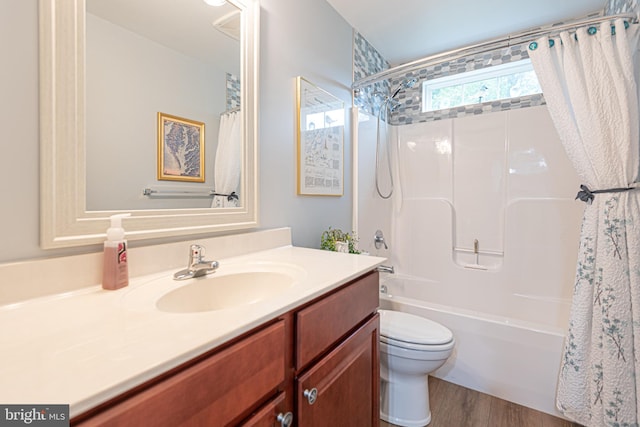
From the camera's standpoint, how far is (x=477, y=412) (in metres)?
1.54

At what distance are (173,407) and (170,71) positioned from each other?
3.24 feet

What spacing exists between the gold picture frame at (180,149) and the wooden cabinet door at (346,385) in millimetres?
760

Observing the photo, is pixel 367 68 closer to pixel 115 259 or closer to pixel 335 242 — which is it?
pixel 335 242

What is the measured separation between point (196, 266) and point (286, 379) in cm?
44

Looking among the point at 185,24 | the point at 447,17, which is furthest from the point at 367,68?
the point at 185,24

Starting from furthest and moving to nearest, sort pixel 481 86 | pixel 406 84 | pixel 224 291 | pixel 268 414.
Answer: pixel 406 84
pixel 481 86
pixel 224 291
pixel 268 414

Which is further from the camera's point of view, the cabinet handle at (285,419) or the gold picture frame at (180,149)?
the gold picture frame at (180,149)

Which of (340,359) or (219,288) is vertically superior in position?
(219,288)

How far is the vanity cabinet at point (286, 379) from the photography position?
43 cm

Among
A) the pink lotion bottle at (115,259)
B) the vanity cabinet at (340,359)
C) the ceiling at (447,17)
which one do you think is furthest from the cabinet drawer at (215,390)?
the ceiling at (447,17)

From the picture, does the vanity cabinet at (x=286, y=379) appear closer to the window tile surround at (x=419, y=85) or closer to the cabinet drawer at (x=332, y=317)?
the cabinet drawer at (x=332, y=317)

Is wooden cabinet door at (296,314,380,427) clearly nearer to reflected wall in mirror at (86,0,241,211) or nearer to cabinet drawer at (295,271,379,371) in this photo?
cabinet drawer at (295,271,379,371)

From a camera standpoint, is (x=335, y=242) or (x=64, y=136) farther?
(x=335, y=242)

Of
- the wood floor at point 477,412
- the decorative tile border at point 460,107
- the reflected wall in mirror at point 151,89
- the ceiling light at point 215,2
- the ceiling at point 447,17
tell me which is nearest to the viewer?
the reflected wall in mirror at point 151,89
